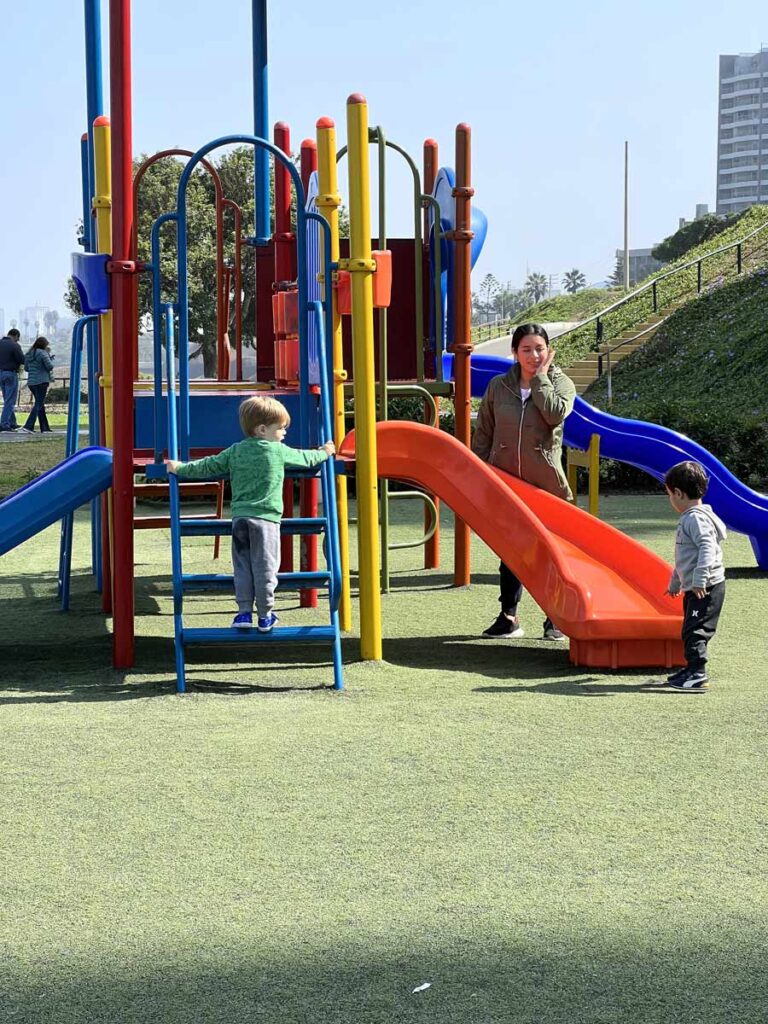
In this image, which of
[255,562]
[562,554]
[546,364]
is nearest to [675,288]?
[546,364]

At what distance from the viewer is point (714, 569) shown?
6.34 meters

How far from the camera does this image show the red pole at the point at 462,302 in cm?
924

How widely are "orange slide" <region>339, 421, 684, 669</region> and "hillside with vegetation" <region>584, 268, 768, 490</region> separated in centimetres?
842

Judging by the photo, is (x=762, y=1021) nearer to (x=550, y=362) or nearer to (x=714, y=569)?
(x=714, y=569)

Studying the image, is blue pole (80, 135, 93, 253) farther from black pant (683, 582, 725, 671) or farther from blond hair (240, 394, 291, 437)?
black pant (683, 582, 725, 671)

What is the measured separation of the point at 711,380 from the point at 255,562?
2156cm

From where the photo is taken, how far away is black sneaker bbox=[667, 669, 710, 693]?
6328mm

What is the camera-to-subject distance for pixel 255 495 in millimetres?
6590

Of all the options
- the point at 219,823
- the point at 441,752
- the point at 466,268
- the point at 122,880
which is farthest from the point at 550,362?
the point at 122,880

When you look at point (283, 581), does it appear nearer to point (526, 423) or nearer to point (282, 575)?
point (282, 575)

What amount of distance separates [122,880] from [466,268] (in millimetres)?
6206

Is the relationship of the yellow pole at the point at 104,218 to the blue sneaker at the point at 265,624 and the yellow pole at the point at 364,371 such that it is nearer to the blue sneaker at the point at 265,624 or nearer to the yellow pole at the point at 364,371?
the yellow pole at the point at 364,371

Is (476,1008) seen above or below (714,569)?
below

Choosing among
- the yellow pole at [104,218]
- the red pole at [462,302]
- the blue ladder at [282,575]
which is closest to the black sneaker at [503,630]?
the blue ladder at [282,575]
